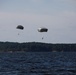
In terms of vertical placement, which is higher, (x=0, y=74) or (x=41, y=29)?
(x=41, y=29)

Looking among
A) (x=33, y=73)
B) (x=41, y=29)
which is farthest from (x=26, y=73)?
(x=41, y=29)

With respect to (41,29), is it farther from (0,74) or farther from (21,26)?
(0,74)

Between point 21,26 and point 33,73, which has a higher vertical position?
point 21,26

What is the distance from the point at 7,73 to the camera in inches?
3221

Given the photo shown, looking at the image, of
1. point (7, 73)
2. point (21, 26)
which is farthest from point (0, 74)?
point (21, 26)

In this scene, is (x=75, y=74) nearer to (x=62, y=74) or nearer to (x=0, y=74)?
(x=62, y=74)

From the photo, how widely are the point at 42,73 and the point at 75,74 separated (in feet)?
19.1

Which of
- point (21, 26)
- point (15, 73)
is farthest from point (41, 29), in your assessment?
point (15, 73)

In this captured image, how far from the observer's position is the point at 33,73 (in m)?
81.4

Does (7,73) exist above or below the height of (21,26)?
below

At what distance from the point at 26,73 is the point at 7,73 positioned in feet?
10.9

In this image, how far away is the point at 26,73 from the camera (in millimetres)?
80938

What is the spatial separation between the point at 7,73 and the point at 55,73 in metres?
8.04

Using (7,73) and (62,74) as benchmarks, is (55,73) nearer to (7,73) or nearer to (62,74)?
(62,74)
